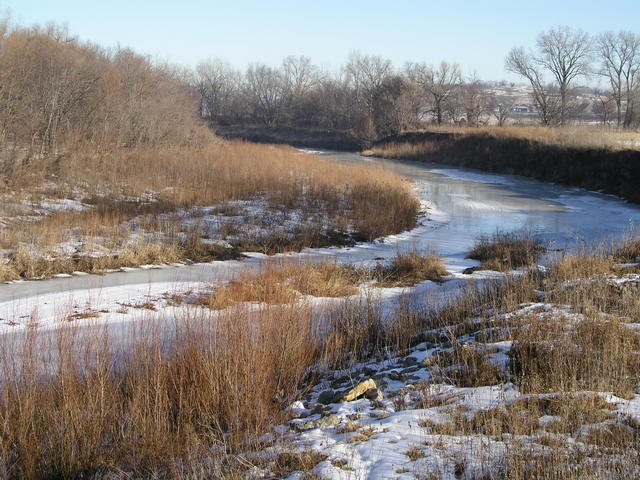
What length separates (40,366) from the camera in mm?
5512

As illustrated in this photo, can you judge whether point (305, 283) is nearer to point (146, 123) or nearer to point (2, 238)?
point (2, 238)

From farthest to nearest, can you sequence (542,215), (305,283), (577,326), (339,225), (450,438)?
(542,215)
(339,225)
(305,283)
(577,326)
(450,438)

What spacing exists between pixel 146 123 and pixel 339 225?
Answer: 14.1 metres

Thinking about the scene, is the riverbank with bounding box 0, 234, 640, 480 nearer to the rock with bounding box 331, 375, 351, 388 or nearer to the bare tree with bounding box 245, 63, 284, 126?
the rock with bounding box 331, 375, 351, 388

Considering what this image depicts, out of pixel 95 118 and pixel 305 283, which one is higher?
pixel 95 118

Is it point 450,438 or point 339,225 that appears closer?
point 450,438

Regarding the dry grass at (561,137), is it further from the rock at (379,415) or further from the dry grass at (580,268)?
the rock at (379,415)

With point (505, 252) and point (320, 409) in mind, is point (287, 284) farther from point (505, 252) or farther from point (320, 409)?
point (505, 252)

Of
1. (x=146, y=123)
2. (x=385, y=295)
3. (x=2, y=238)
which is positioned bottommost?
(x=385, y=295)

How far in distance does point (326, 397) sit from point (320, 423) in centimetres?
75

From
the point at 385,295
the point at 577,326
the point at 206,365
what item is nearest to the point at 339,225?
the point at 385,295

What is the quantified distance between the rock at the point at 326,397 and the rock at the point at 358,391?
16cm

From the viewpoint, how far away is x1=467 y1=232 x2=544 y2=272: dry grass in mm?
12860

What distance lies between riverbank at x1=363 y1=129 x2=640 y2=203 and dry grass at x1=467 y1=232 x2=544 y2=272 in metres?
12.4
